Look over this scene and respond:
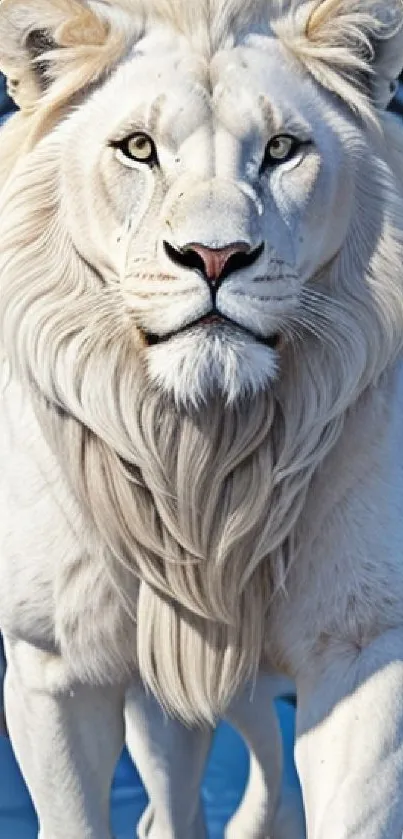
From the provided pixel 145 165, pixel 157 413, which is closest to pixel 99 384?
pixel 157 413

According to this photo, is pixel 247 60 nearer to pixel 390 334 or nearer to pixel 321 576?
pixel 390 334

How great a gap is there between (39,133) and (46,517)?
412 millimetres

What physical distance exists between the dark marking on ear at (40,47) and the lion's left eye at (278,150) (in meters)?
0.26

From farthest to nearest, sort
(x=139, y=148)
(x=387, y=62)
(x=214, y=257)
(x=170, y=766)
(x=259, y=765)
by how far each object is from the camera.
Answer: (x=259, y=765)
(x=170, y=766)
(x=387, y=62)
(x=139, y=148)
(x=214, y=257)

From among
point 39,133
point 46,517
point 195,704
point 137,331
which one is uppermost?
point 39,133

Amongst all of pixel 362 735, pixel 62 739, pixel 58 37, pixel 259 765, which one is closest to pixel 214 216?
pixel 58 37

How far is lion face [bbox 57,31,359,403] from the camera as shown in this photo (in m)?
2.54

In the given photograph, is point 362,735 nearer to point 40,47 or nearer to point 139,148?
point 139,148

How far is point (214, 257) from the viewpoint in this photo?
8.23 feet

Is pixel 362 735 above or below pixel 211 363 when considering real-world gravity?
below

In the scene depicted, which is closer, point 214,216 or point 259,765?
point 214,216

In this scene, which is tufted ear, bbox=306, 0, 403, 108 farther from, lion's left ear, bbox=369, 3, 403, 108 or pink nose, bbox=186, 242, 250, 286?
A: pink nose, bbox=186, 242, 250, 286

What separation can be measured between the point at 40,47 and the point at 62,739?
79cm

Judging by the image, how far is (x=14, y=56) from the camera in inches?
107
